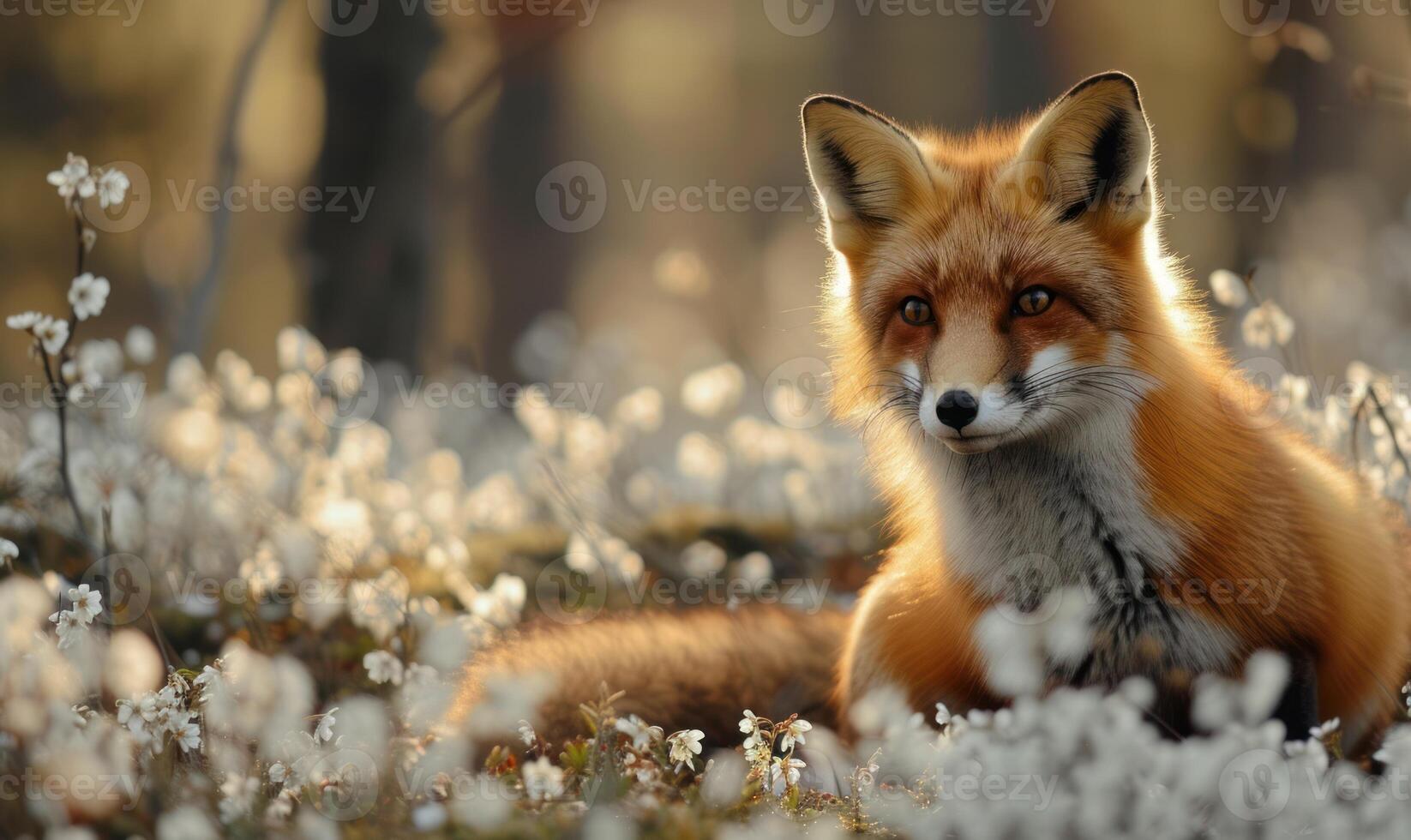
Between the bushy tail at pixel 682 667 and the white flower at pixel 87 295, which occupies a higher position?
the white flower at pixel 87 295

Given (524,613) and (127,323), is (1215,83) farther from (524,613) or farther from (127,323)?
(127,323)

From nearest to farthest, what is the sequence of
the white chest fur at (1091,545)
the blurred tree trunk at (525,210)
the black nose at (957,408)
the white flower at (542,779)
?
the white flower at (542,779) → the black nose at (957,408) → the white chest fur at (1091,545) → the blurred tree trunk at (525,210)

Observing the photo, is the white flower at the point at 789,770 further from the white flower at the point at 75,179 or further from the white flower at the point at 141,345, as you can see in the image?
the white flower at the point at 141,345

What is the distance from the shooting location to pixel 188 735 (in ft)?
9.75

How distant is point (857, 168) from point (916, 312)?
1.88 feet

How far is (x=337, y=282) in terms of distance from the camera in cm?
930

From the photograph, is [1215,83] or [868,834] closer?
[868,834]

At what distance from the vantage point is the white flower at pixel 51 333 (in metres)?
3.60

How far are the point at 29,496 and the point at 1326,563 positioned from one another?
541cm

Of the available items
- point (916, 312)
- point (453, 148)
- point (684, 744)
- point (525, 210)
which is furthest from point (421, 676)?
point (525, 210)

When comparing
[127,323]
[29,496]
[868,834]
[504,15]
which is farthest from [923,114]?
[868,834]

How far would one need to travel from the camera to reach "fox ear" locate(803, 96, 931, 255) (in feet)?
11.0

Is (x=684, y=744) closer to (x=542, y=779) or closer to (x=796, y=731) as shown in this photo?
(x=796, y=731)

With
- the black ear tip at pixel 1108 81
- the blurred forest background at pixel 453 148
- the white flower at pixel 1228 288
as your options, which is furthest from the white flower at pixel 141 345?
the white flower at pixel 1228 288
